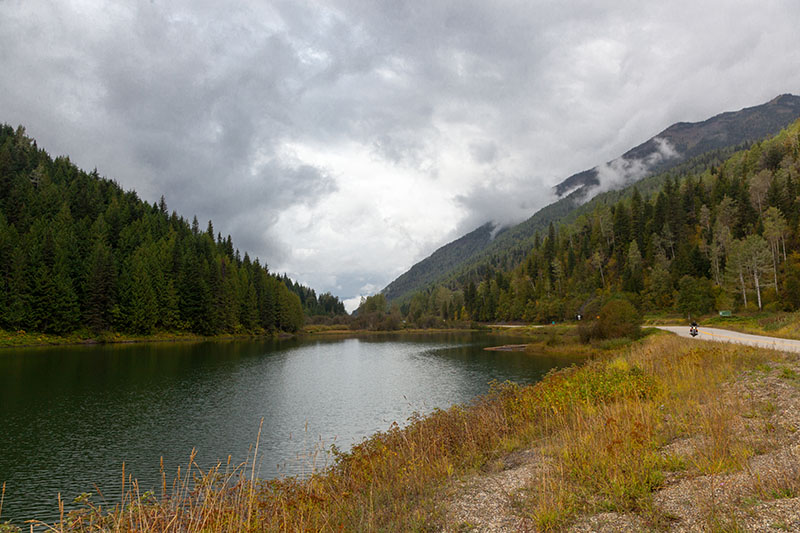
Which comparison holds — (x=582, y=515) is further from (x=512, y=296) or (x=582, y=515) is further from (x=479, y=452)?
Result: (x=512, y=296)

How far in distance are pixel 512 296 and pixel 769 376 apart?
166658 millimetres

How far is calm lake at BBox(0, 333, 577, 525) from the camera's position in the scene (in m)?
17.2

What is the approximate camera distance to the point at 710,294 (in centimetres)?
8269

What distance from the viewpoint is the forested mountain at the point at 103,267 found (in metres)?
81.7

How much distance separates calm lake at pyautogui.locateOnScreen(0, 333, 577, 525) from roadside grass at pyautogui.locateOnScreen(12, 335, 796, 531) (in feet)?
7.08

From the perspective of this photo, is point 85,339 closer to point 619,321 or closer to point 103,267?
point 103,267

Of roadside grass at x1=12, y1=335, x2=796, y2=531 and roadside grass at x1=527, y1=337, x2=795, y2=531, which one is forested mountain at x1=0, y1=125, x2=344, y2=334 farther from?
roadside grass at x1=527, y1=337, x2=795, y2=531

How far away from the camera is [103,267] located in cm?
9219

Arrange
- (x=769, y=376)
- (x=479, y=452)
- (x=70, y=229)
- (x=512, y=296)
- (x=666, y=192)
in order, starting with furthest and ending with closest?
(x=512, y=296) < (x=666, y=192) < (x=70, y=229) < (x=769, y=376) < (x=479, y=452)

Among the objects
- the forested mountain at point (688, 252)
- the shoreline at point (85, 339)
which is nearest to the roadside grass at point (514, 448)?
the forested mountain at point (688, 252)

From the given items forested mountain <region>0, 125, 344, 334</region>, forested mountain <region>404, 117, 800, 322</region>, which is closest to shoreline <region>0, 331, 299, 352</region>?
forested mountain <region>0, 125, 344, 334</region>

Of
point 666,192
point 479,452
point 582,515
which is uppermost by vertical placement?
point 666,192

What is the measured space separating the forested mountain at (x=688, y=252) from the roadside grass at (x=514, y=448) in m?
67.8

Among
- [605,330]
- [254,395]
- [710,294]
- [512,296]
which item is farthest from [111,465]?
[512,296]
